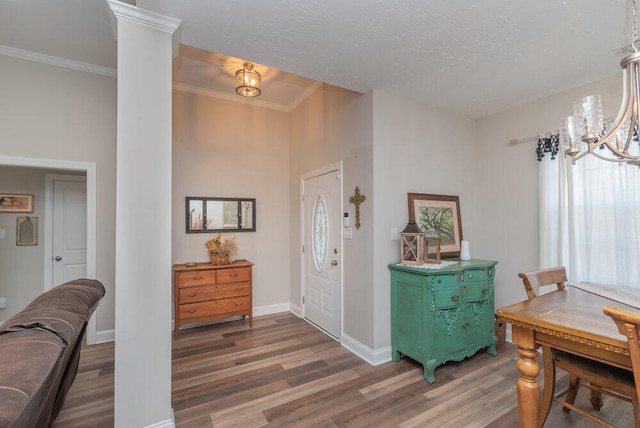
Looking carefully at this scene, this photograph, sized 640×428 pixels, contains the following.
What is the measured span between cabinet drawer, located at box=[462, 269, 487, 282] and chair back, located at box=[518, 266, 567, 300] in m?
0.63

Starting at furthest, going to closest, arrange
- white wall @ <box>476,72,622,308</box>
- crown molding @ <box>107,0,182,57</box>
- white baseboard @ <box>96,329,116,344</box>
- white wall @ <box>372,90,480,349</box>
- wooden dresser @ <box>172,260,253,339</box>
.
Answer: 1. wooden dresser @ <box>172,260,253,339</box>
2. white baseboard @ <box>96,329,116,344</box>
3. white wall @ <box>476,72,622,308</box>
4. white wall @ <box>372,90,480,349</box>
5. crown molding @ <box>107,0,182,57</box>

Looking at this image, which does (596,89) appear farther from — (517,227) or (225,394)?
(225,394)

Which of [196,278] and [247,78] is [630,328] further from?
[196,278]

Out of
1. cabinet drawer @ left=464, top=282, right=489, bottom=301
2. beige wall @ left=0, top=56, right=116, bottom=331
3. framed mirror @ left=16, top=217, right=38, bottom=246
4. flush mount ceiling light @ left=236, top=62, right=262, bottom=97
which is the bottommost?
cabinet drawer @ left=464, top=282, right=489, bottom=301

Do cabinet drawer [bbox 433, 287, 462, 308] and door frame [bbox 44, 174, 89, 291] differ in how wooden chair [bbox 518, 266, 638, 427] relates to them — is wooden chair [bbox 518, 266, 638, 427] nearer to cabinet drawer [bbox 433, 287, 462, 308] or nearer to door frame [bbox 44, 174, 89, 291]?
cabinet drawer [bbox 433, 287, 462, 308]

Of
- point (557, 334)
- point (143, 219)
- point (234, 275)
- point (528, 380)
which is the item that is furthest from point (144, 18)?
point (528, 380)

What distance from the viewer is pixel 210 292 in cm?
349

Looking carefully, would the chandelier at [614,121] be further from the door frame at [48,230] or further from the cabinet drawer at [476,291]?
the door frame at [48,230]

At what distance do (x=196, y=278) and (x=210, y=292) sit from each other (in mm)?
245

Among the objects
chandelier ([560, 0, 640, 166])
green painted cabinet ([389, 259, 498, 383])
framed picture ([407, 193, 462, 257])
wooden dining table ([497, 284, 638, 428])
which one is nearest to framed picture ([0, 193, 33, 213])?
green painted cabinet ([389, 259, 498, 383])

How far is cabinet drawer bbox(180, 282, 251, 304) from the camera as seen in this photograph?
3.37 metres

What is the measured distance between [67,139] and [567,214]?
5.27m

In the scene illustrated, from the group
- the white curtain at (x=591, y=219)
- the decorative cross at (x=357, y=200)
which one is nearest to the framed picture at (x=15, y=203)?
the decorative cross at (x=357, y=200)

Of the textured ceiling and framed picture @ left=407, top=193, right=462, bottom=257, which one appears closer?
the textured ceiling
